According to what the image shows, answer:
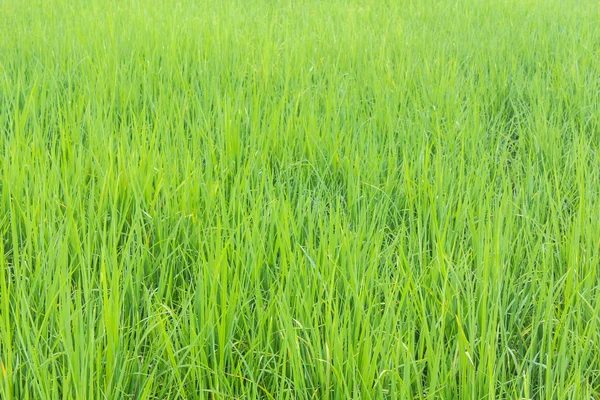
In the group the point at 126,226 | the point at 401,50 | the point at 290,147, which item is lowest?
the point at 126,226

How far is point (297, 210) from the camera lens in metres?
1.43

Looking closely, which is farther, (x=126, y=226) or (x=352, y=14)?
(x=352, y=14)

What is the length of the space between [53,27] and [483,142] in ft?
7.67

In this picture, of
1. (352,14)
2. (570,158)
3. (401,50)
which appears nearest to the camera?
(570,158)

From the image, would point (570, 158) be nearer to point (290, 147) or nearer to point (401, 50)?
point (290, 147)

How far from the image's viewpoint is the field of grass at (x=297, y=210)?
1.04 meters

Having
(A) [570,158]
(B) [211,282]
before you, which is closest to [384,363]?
(B) [211,282]

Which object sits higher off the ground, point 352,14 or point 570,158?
point 352,14

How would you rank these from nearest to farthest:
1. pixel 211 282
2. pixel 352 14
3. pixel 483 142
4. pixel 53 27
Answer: pixel 211 282
pixel 483 142
pixel 53 27
pixel 352 14

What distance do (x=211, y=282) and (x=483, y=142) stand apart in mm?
1244

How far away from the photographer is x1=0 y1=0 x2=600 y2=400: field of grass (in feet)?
3.40

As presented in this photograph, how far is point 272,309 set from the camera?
→ 1.15m

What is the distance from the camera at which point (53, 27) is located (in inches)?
130

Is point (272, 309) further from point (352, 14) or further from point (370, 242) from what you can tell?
point (352, 14)
